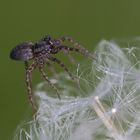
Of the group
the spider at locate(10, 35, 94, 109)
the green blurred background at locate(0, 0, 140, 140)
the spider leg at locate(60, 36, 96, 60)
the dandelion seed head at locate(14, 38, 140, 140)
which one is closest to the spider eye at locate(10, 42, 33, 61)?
the spider at locate(10, 35, 94, 109)

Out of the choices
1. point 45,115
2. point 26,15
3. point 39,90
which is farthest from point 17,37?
point 45,115

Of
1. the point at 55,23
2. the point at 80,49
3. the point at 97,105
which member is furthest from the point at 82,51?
the point at 55,23

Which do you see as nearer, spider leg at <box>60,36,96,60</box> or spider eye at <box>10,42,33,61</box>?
spider leg at <box>60,36,96,60</box>

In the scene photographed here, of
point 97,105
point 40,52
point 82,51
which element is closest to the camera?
point 97,105

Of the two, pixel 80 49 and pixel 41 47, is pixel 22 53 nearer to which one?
pixel 41 47

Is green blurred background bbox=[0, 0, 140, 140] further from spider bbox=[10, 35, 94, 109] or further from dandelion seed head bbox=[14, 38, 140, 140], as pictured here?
dandelion seed head bbox=[14, 38, 140, 140]

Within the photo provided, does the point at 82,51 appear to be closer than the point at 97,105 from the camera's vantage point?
No

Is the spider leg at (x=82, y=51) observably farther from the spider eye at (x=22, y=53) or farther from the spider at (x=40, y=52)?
the spider eye at (x=22, y=53)

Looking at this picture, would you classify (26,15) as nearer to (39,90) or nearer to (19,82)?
(19,82)
